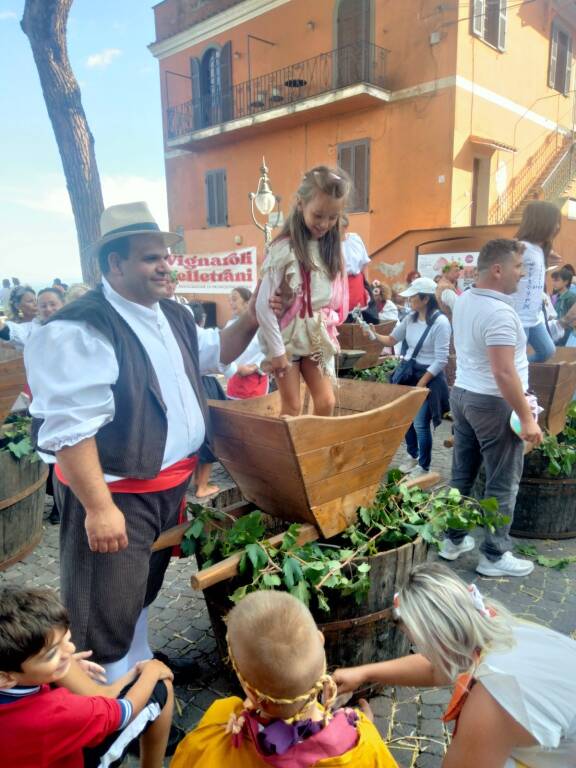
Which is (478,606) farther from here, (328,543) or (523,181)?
(523,181)

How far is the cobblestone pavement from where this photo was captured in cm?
232

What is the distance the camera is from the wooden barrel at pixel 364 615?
89.9 inches

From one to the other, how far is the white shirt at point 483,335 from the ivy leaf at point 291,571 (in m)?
1.73

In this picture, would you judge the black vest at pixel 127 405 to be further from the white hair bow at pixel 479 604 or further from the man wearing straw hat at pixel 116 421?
the white hair bow at pixel 479 604

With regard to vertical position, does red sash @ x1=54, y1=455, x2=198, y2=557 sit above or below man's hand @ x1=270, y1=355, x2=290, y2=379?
below

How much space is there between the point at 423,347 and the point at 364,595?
126 inches

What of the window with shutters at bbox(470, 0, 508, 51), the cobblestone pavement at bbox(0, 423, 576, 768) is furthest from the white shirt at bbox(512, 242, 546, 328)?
the window with shutters at bbox(470, 0, 508, 51)

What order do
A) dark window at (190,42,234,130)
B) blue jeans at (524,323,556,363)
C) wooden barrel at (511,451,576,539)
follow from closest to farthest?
wooden barrel at (511,451,576,539)
blue jeans at (524,323,556,363)
dark window at (190,42,234,130)

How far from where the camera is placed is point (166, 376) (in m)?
1.92

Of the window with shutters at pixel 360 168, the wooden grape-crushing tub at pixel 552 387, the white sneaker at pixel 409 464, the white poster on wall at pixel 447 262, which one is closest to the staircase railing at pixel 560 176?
the window with shutters at pixel 360 168

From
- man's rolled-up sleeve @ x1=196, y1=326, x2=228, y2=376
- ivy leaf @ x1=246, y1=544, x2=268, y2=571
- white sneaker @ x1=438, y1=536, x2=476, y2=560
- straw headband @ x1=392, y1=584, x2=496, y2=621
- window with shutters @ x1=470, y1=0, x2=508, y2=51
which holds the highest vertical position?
window with shutters @ x1=470, y1=0, x2=508, y2=51

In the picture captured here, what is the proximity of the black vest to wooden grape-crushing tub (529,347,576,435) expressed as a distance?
2.98 m

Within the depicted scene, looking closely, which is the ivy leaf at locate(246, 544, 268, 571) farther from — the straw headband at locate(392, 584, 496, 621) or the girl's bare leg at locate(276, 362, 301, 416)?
the girl's bare leg at locate(276, 362, 301, 416)

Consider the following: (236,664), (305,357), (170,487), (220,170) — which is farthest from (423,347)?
(220,170)
